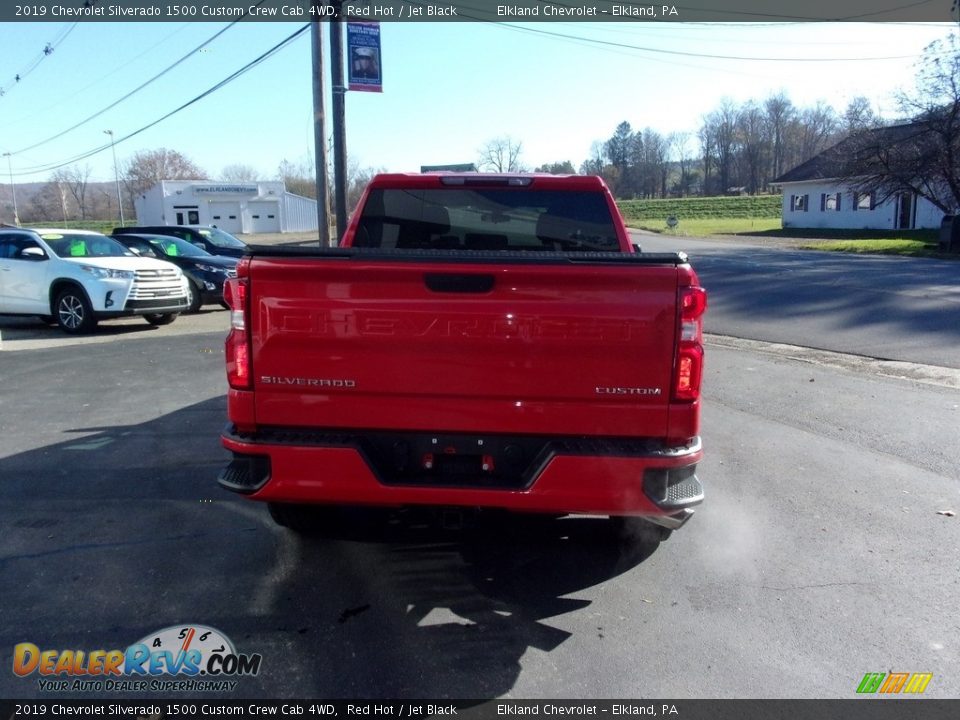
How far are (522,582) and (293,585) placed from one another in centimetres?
120

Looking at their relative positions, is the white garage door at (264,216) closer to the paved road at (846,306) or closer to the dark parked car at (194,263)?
the paved road at (846,306)

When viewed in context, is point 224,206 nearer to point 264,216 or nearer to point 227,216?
point 227,216

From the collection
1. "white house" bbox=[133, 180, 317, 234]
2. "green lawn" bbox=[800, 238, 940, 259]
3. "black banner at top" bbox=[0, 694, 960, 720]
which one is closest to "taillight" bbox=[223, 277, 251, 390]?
"black banner at top" bbox=[0, 694, 960, 720]

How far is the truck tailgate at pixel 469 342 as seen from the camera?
332 cm

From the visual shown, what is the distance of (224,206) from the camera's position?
67.2 m

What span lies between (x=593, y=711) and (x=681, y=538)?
1.91m

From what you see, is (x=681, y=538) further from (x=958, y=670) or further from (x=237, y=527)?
(x=237, y=527)

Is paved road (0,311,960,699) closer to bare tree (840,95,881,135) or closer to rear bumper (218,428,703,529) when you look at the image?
rear bumper (218,428,703,529)

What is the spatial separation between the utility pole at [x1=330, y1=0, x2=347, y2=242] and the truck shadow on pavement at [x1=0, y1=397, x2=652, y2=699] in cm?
985

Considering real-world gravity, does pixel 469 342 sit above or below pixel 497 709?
above

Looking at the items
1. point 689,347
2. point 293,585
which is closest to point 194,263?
point 293,585

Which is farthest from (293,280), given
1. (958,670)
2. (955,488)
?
(955,488)

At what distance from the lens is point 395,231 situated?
5.15 m

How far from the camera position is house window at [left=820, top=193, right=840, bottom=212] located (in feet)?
161
